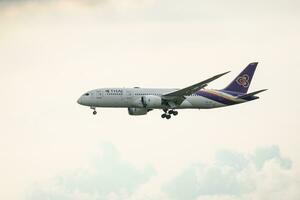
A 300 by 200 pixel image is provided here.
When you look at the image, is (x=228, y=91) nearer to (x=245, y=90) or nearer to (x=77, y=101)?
(x=245, y=90)

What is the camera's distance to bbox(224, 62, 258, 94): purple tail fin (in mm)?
136000

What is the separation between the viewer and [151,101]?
407 ft

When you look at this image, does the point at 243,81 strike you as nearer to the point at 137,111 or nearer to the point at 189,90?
the point at 189,90

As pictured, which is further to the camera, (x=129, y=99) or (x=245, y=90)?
(x=245, y=90)

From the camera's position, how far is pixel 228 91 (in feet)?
442

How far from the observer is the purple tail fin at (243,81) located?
13600 centimetres

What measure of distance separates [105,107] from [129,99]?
11.5 feet

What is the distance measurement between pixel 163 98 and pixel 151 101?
2.25 meters

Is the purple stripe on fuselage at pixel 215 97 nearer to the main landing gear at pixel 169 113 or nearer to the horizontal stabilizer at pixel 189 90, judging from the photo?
the horizontal stabilizer at pixel 189 90

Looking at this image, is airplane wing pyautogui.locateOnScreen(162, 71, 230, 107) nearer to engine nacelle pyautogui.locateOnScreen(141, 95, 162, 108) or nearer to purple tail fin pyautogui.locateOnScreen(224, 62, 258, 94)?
engine nacelle pyautogui.locateOnScreen(141, 95, 162, 108)

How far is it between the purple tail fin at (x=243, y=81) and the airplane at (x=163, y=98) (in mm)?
1927

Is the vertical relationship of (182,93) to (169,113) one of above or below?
above

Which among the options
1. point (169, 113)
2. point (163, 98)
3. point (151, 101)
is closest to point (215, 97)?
point (169, 113)

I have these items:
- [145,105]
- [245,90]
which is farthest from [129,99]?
[245,90]
